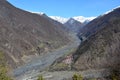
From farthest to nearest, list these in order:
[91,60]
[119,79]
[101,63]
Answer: [91,60], [101,63], [119,79]

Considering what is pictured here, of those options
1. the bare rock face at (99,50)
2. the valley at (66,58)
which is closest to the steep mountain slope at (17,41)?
the valley at (66,58)

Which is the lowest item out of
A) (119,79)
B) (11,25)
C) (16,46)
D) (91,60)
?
(119,79)

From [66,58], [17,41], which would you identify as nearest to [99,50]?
[66,58]

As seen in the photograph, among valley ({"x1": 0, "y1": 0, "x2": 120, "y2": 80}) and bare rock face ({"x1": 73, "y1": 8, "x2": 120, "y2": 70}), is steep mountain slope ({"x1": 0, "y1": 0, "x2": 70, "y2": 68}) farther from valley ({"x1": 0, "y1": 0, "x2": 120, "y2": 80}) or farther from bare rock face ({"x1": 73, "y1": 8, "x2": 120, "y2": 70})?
bare rock face ({"x1": 73, "y1": 8, "x2": 120, "y2": 70})

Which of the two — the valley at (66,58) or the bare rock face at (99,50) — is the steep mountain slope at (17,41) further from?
the bare rock face at (99,50)

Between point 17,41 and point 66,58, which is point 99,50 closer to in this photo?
point 66,58

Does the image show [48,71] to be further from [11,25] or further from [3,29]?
[11,25]

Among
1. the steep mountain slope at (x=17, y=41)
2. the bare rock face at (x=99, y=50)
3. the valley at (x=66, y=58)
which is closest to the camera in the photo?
the valley at (x=66, y=58)

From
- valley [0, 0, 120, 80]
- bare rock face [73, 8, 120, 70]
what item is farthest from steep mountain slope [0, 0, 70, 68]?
bare rock face [73, 8, 120, 70]

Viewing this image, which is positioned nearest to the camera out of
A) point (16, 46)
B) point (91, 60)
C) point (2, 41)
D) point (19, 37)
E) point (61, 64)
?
point (91, 60)

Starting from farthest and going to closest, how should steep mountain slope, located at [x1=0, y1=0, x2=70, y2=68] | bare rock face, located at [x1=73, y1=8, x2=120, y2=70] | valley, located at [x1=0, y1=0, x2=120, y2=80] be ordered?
steep mountain slope, located at [x1=0, y1=0, x2=70, y2=68] → bare rock face, located at [x1=73, y1=8, x2=120, y2=70] → valley, located at [x1=0, y1=0, x2=120, y2=80]

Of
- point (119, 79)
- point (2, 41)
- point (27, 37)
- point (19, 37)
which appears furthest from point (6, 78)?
point (27, 37)
